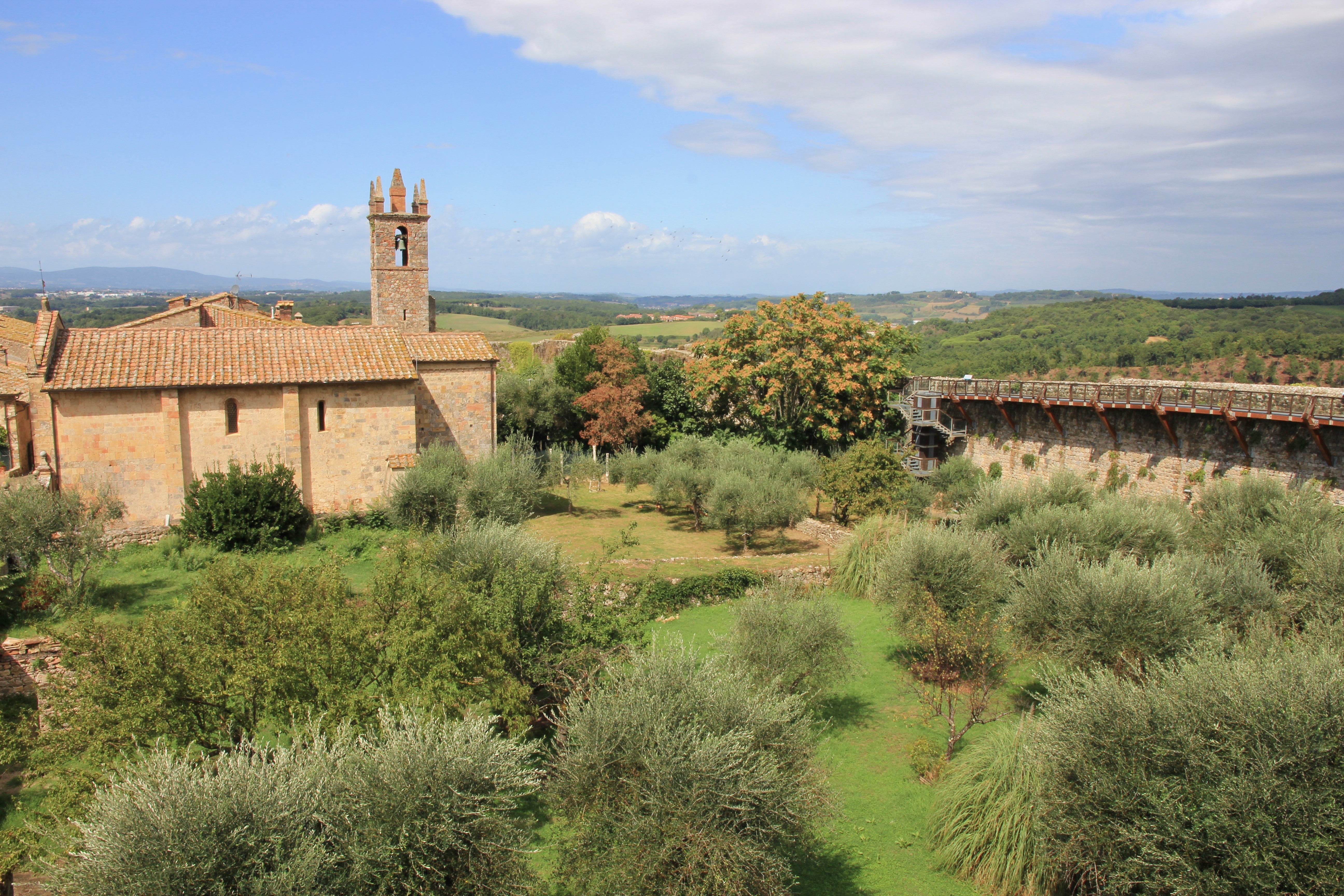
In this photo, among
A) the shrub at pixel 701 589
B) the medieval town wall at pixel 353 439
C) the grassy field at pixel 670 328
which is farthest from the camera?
the grassy field at pixel 670 328

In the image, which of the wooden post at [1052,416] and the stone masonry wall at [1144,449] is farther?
the wooden post at [1052,416]

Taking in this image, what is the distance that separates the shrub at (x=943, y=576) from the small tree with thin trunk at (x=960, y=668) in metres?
0.54

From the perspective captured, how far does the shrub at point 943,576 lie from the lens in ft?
50.4

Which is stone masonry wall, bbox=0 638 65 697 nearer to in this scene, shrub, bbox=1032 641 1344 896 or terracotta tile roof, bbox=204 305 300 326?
shrub, bbox=1032 641 1344 896

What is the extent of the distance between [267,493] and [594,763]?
1636 cm

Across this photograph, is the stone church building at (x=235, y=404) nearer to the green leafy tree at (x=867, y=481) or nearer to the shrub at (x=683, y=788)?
the green leafy tree at (x=867, y=481)

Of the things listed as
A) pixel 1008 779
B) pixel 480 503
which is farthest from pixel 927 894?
pixel 480 503

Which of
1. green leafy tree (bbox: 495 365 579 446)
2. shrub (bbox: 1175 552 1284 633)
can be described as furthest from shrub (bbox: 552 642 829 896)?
green leafy tree (bbox: 495 365 579 446)

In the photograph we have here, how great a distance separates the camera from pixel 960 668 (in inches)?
541

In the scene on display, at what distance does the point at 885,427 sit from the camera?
3238 cm

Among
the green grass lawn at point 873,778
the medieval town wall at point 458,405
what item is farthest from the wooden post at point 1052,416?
the medieval town wall at point 458,405

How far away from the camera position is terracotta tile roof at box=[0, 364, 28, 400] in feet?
67.8

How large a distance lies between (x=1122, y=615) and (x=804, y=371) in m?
18.0

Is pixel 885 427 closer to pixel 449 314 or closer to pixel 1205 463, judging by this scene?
pixel 1205 463
